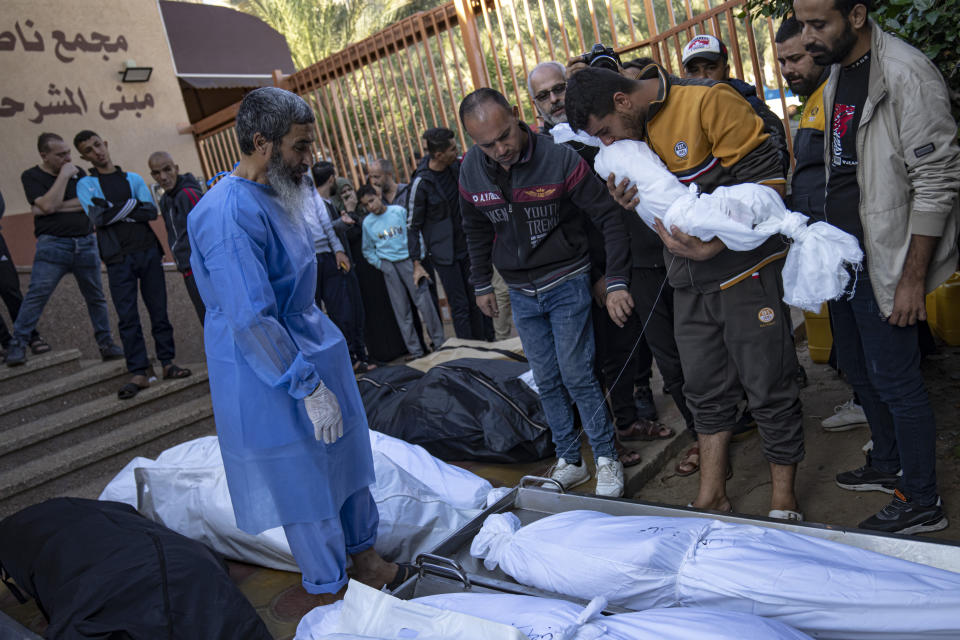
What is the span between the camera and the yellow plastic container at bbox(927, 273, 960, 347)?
399cm

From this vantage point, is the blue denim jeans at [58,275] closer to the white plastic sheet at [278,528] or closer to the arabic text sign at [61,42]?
the white plastic sheet at [278,528]

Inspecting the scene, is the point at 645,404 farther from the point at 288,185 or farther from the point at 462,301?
the point at 462,301

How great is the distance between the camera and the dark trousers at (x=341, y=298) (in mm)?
6395

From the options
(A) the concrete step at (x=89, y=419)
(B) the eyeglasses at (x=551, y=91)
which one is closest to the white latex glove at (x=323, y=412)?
(B) the eyeglasses at (x=551, y=91)

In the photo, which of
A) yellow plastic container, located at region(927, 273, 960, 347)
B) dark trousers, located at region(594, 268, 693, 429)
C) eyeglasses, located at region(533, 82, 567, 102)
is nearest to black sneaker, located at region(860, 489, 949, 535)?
dark trousers, located at region(594, 268, 693, 429)

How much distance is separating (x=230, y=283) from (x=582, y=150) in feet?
6.45

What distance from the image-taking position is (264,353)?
234cm

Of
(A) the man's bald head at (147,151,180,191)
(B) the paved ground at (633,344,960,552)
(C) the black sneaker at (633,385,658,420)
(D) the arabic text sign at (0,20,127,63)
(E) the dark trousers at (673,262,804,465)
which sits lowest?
(B) the paved ground at (633,344,960,552)

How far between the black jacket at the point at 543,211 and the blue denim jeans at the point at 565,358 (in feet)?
0.30

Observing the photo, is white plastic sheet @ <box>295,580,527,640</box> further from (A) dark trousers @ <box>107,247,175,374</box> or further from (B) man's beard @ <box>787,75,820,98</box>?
(A) dark trousers @ <box>107,247,175,374</box>

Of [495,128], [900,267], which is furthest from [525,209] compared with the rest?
[900,267]

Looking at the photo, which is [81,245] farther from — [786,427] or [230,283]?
[786,427]

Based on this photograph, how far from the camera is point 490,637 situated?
65.2 inches

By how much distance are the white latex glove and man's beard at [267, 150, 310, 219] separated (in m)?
0.67
